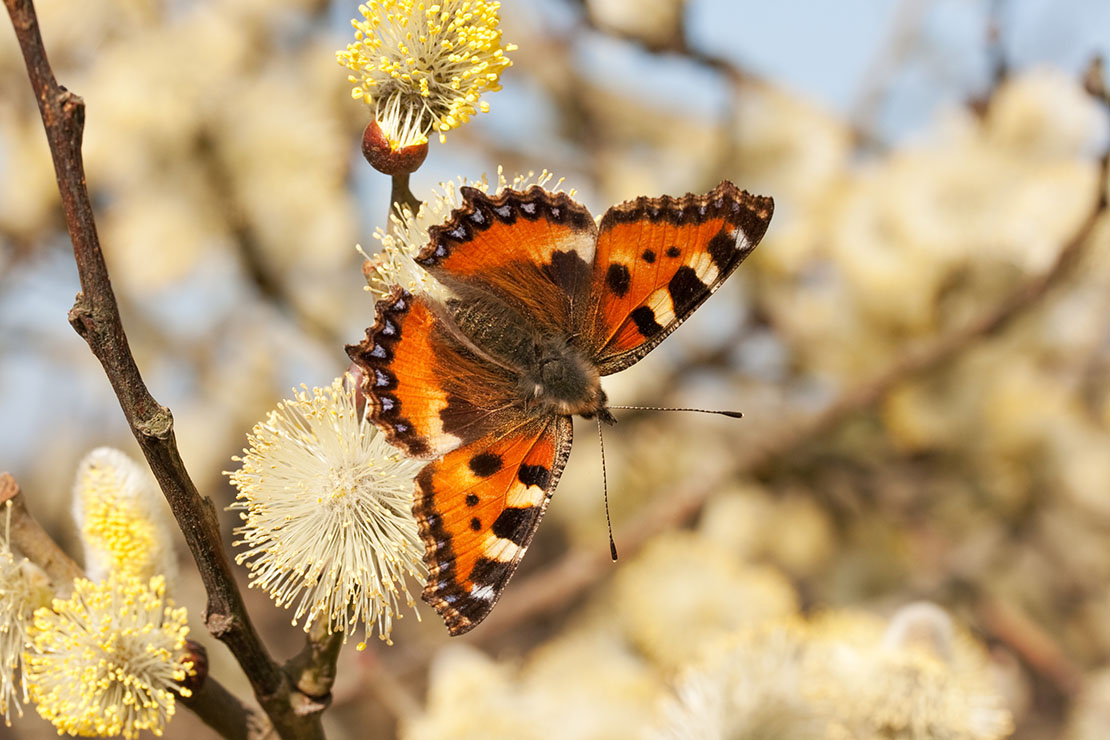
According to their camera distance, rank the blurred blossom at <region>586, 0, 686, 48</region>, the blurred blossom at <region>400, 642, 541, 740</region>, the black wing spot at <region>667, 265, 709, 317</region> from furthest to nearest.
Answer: the blurred blossom at <region>586, 0, 686, 48</region> → the blurred blossom at <region>400, 642, 541, 740</region> → the black wing spot at <region>667, 265, 709, 317</region>

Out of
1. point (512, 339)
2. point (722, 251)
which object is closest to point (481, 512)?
point (512, 339)

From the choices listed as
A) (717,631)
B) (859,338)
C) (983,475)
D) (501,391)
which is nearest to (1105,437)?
(983,475)

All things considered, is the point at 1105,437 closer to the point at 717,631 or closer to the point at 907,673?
the point at 717,631

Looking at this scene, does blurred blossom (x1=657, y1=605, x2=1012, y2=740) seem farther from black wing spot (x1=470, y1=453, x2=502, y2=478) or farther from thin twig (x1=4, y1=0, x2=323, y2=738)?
thin twig (x1=4, y1=0, x2=323, y2=738)

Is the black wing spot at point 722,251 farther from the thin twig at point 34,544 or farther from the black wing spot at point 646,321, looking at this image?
the thin twig at point 34,544

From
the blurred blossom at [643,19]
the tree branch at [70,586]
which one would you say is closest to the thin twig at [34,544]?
the tree branch at [70,586]

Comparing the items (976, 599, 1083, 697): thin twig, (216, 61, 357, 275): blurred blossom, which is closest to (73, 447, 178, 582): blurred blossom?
(216, 61, 357, 275): blurred blossom
